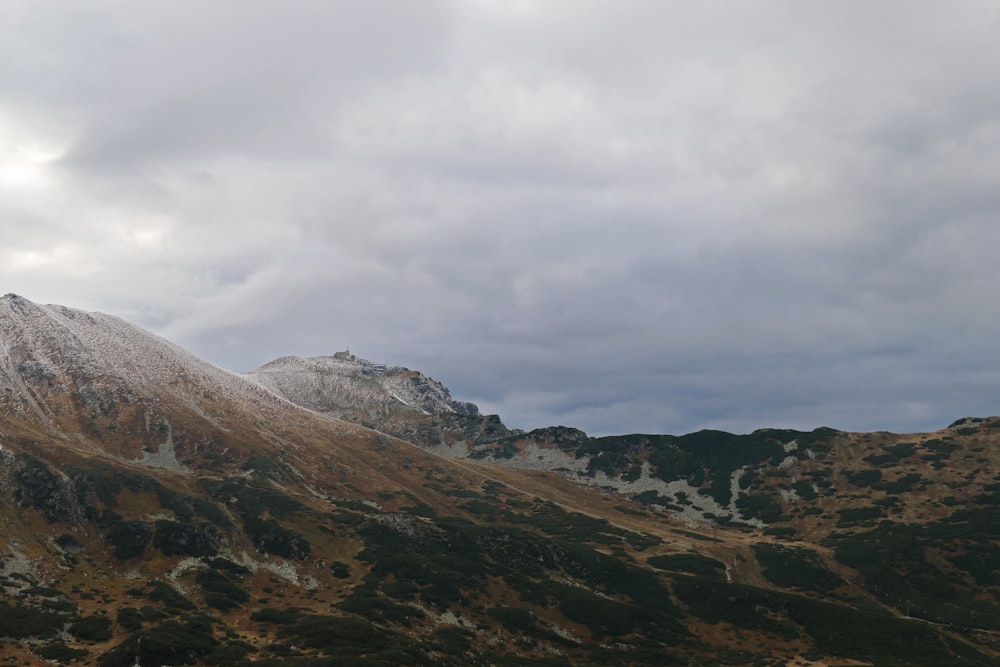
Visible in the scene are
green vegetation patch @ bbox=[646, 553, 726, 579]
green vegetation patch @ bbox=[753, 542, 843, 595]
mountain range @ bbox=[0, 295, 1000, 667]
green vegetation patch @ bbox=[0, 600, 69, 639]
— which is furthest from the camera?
green vegetation patch @ bbox=[646, 553, 726, 579]

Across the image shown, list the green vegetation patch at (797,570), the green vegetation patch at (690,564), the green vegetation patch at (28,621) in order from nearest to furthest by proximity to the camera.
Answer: the green vegetation patch at (28,621) → the green vegetation patch at (797,570) → the green vegetation patch at (690,564)

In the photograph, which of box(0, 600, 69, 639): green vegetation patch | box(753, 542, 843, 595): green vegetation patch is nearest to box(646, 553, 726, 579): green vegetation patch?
box(753, 542, 843, 595): green vegetation patch

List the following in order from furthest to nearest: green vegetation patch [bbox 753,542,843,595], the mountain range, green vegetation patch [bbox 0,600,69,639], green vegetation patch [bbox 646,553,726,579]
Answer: green vegetation patch [bbox 646,553,726,579] → green vegetation patch [bbox 753,542,843,595] → the mountain range → green vegetation patch [bbox 0,600,69,639]

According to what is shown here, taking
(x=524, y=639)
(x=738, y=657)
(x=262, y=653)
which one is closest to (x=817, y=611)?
(x=738, y=657)

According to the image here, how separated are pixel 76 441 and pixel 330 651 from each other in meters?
129

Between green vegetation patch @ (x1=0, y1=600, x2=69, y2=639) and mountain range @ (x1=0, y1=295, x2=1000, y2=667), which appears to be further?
mountain range @ (x1=0, y1=295, x2=1000, y2=667)

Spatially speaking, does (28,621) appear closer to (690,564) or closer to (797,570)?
(690,564)

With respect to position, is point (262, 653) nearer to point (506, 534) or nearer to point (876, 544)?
point (506, 534)

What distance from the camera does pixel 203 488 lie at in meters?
179

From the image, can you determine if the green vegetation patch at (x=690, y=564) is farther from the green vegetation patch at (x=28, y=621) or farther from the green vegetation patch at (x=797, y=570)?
the green vegetation patch at (x=28, y=621)

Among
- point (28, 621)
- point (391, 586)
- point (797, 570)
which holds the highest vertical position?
point (28, 621)

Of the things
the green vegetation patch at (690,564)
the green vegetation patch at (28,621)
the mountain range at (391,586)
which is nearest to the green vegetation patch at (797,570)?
the mountain range at (391,586)

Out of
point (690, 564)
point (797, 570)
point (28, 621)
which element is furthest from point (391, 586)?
point (797, 570)

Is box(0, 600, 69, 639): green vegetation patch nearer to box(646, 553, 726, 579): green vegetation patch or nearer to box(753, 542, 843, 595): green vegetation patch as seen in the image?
box(646, 553, 726, 579): green vegetation patch
